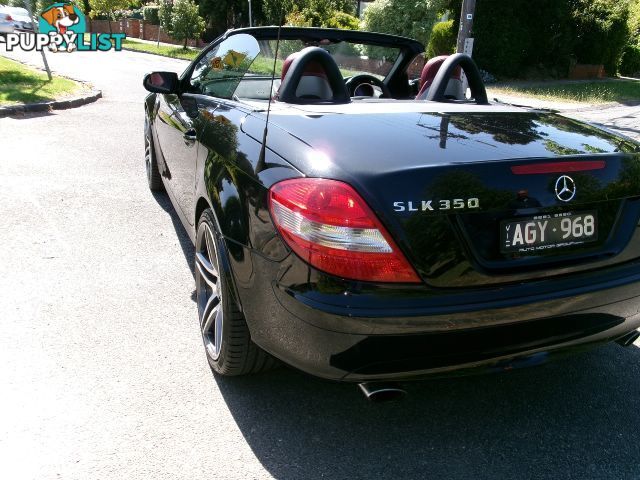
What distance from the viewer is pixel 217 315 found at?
9.05ft

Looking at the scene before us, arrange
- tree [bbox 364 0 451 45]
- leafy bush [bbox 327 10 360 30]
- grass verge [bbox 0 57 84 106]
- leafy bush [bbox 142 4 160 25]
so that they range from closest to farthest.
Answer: grass verge [bbox 0 57 84 106]
tree [bbox 364 0 451 45]
leafy bush [bbox 327 10 360 30]
leafy bush [bbox 142 4 160 25]

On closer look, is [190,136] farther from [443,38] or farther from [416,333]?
[443,38]

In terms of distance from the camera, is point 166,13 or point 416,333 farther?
point 166,13

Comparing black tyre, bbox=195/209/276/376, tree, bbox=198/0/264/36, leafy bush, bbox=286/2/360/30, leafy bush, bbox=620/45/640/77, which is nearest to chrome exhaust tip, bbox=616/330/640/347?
black tyre, bbox=195/209/276/376

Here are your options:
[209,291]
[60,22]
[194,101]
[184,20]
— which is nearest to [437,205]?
[209,291]

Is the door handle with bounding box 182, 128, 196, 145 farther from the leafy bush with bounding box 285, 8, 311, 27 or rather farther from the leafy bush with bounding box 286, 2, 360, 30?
the leafy bush with bounding box 286, 2, 360, 30

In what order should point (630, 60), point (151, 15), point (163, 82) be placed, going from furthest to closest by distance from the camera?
point (151, 15), point (630, 60), point (163, 82)

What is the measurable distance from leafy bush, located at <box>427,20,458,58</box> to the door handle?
66.2 ft

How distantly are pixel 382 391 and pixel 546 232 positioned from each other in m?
0.81

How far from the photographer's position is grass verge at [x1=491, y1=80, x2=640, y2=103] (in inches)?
698

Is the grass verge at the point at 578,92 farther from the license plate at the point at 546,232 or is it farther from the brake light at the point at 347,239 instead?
the brake light at the point at 347,239

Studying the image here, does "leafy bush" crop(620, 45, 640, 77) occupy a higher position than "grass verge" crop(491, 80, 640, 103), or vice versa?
"leafy bush" crop(620, 45, 640, 77)

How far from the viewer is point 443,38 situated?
22.4 metres

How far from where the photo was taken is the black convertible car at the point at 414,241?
1967mm
